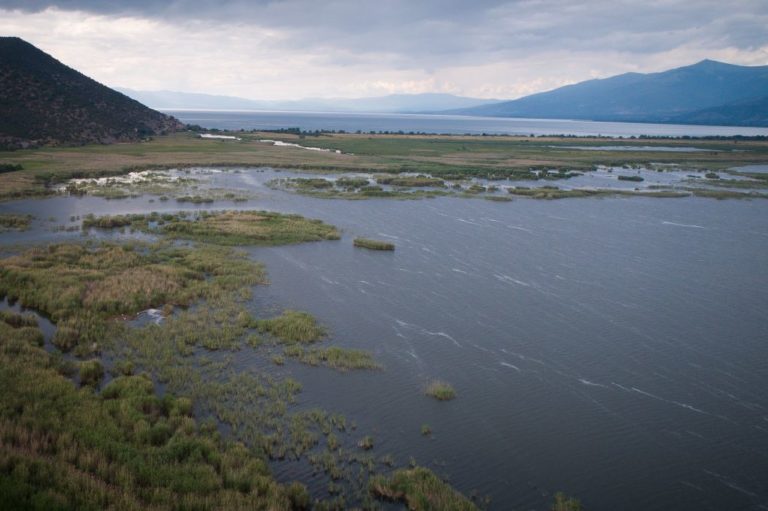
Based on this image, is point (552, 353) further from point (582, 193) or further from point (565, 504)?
point (582, 193)

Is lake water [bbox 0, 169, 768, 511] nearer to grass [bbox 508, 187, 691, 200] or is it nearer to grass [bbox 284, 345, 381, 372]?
grass [bbox 284, 345, 381, 372]

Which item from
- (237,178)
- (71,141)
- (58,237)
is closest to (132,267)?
(58,237)

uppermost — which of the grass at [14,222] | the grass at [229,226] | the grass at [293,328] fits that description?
the grass at [14,222]

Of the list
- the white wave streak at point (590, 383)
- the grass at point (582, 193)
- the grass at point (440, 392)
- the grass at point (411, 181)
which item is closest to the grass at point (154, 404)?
the grass at point (440, 392)

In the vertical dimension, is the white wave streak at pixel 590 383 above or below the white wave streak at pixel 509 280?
below

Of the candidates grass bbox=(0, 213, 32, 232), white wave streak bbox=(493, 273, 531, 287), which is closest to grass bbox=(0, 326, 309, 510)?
white wave streak bbox=(493, 273, 531, 287)

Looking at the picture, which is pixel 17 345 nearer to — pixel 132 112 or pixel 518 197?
pixel 518 197

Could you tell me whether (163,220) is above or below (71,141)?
below

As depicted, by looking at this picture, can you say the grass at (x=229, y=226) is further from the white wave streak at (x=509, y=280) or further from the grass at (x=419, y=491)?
the grass at (x=419, y=491)
